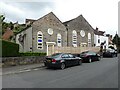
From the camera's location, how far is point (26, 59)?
1986cm

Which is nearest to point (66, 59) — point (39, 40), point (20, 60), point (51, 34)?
point (20, 60)

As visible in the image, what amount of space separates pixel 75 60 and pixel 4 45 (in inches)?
286

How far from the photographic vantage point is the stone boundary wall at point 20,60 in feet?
58.5

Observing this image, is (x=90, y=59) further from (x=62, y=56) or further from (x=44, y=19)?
(x=44, y=19)

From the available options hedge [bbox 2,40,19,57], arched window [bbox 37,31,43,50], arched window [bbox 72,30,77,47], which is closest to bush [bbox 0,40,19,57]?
hedge [bbox 2,40,19,57]

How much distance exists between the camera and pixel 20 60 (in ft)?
63.1

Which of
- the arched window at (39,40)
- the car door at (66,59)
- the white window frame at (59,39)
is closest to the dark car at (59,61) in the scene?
the car door at (66,59)

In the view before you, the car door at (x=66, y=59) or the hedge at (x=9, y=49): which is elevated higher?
the hedge at (x=9, y=49)

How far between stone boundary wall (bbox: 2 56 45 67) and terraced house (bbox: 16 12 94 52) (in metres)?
9.37

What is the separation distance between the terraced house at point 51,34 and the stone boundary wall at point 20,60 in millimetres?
9366

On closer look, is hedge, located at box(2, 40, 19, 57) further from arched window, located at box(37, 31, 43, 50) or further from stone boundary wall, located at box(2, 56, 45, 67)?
arched window, located at box(37, 31, 43, 50)

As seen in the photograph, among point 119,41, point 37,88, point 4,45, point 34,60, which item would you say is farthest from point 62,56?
point 119,41

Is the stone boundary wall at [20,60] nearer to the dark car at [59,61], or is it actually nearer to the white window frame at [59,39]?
the dark car at [59,61]

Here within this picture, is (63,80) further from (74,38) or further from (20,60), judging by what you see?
(74,38)
